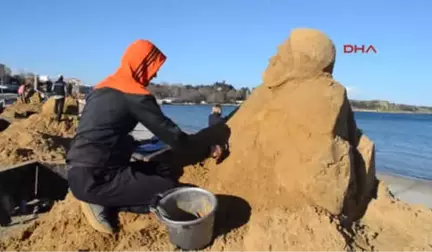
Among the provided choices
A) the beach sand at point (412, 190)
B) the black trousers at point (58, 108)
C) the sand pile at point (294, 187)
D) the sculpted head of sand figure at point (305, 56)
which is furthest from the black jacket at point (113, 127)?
the black trousers at point (58, 108)

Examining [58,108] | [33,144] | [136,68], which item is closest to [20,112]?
[58,108]

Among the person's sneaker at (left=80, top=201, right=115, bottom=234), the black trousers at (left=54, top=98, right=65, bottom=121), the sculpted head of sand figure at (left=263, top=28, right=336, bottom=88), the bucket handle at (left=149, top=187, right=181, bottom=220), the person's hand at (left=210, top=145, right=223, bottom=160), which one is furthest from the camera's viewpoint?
the black trousers at (left=54, top=98, right=65, bottom=121)

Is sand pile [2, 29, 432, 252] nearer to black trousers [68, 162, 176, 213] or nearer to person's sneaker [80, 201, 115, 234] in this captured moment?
person's sneaker [80, 201, 115, 234]

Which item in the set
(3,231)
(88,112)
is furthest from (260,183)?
(3,231)

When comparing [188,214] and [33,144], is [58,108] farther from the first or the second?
[188,214]

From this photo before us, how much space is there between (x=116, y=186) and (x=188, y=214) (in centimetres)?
58

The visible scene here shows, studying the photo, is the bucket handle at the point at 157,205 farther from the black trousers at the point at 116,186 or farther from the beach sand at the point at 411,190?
the beach sand at the point at 411,190

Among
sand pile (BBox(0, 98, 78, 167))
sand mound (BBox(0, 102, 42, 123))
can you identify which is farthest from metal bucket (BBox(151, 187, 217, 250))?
sand mound (BBox(0, 102, 42, 123))

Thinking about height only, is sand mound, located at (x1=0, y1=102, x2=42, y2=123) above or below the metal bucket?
below

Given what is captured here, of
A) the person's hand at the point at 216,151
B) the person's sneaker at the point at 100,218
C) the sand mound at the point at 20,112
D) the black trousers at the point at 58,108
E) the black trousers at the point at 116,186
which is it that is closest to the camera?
the black trousers at the point at 116,186

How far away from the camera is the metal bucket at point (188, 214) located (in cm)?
298

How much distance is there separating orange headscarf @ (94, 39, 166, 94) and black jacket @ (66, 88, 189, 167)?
6 cm

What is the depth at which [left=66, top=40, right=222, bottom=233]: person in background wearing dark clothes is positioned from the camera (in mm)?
3189

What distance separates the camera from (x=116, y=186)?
333cm
